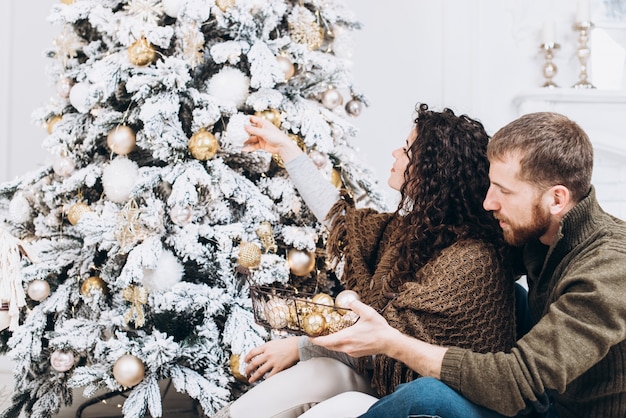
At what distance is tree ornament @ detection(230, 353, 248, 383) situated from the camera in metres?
1.88

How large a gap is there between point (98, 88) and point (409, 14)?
1.87 metres

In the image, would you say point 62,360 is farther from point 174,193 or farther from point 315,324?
point 315,324

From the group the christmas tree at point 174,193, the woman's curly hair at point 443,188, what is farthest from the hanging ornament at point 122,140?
the woman's curly hair at point 443,188

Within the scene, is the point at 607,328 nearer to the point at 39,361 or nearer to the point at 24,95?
the point at 39,361

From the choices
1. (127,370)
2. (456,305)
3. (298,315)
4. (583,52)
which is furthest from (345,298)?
(583,52)

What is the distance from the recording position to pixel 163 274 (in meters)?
1.87

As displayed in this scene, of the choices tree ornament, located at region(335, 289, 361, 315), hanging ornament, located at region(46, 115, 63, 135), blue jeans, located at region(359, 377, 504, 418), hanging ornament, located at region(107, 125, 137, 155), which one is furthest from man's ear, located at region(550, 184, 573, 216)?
hanging ornament, located at region(46, 115, 63, 135)

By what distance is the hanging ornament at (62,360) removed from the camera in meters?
1.98

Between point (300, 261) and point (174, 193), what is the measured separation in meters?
0.40

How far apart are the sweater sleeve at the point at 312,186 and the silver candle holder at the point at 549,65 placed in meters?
1.80

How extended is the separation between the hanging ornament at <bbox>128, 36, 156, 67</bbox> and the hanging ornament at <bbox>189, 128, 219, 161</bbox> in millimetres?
235

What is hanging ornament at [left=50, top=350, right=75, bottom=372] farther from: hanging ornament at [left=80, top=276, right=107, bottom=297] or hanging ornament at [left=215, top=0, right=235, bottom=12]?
hanging ornament at [left=215, top=0, right=235, bottom=12]

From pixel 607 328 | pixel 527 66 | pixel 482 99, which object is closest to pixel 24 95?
pixel 482 99

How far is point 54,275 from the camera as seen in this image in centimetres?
209
